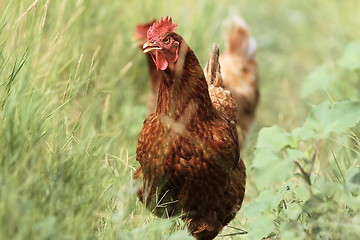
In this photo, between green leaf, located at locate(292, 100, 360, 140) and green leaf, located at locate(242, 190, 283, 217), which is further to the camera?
green leaf, located at locate(242, 190, 283, 217)

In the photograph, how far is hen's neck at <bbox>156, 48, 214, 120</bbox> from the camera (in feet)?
10.8

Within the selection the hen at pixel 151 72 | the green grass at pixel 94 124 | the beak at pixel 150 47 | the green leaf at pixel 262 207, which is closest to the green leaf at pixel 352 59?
the green grass at pixel 94 124

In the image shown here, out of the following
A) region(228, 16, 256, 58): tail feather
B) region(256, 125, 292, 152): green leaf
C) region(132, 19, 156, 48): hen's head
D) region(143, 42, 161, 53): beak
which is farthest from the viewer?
region(228, 16, 256, 58): tail feather

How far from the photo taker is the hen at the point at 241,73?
5902 millimetres

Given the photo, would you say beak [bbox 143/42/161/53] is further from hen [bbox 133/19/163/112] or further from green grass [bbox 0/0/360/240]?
hen [bbox 133/19/163/112]

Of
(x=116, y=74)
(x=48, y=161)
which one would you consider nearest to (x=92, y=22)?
(x=116, y=74)

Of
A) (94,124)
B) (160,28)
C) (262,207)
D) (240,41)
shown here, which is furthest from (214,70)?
(240,41)

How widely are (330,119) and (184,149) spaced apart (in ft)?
2.65

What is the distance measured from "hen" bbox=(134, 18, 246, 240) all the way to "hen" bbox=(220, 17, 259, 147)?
2145mm

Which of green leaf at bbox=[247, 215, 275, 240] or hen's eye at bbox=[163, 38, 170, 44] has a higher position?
hen's eye at bbox=[163, 38, 170, 44]

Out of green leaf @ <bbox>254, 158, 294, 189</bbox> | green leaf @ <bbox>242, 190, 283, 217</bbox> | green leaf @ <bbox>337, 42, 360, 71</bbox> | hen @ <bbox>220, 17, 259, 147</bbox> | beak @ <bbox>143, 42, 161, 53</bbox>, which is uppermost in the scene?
beak @ <bbox>143, 42, 161, 53</bbox>

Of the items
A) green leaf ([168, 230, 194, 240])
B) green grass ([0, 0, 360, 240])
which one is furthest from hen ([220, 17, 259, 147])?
green leaf ([168, 230, 194, 240])

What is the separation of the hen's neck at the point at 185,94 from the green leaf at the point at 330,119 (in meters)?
0.74

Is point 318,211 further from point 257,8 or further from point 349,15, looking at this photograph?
point 257,8
